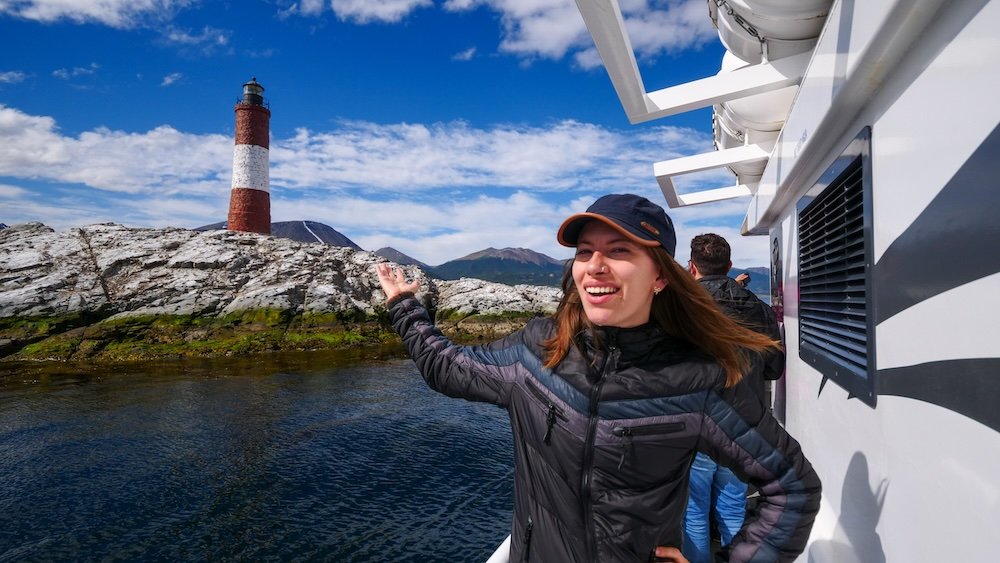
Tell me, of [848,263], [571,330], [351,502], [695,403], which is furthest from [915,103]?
[351,502]

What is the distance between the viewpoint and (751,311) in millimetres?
3746

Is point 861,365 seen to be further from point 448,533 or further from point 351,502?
point 351,502

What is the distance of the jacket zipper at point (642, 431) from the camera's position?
6.00ft

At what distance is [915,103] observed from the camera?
6.12 feet

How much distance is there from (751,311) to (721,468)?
121 centimetres

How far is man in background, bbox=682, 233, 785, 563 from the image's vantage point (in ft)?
11.9

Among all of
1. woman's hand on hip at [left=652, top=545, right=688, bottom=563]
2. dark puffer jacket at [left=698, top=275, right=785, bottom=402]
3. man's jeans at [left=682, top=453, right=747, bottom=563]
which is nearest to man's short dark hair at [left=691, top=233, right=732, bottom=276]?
dark puffer jacket at [left=698, top=275, right=785, bottom=402]

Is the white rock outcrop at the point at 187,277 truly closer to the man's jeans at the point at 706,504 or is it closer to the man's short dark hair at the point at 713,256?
the man's short dark hair at the point at 713,256

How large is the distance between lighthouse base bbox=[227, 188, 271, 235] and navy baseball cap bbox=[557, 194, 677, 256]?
4079 cm

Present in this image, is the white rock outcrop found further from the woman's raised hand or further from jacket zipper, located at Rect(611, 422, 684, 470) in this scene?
jacket zipper, located at Rect(611, 422, 684, 470)

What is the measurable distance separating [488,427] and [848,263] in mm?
9516

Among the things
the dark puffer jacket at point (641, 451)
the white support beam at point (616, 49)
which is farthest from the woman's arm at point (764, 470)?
the white support beam at point (616, 49)

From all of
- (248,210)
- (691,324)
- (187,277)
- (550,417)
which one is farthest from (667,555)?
(248,210)

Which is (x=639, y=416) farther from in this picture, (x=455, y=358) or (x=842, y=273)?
(x=842, y=273)
